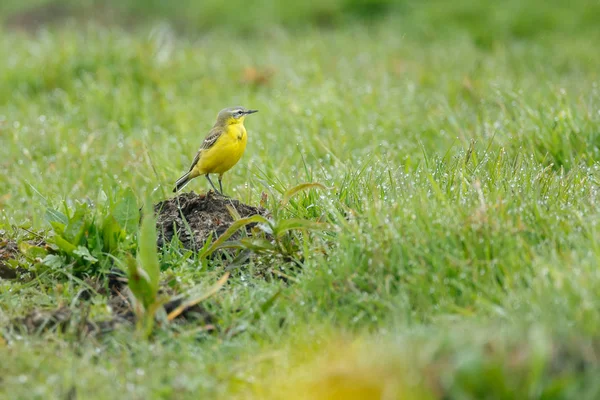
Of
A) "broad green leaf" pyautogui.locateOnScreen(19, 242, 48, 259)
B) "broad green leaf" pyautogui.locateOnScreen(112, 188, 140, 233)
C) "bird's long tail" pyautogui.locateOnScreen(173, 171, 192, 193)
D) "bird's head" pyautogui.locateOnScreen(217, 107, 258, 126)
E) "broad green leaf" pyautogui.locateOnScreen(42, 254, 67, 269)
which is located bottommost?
"bird's long tail" pyautogui.locateOnScreen(173, 171, 192, 193)

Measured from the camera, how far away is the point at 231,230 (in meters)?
4.21

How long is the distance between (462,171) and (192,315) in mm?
1678

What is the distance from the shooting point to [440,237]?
377 centimetres

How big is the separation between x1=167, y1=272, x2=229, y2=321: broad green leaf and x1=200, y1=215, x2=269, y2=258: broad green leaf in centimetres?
38

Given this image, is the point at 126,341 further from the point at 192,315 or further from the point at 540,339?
the point at 540,339

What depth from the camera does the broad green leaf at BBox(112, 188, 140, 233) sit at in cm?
443

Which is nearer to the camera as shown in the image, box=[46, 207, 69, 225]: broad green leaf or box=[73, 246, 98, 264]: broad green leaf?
box=[73, 246, 98, 264]: broad green leaf

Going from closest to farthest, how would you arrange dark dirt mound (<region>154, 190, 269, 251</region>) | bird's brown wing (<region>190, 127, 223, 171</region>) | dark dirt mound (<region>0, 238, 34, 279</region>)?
dark dirt mound (<region>0, 238, 34, 279</region>), dark dirt mound (<region>154, 190, 269, 251</region>), bird's brown wing (<region>190, 127, 223, 171</region>)

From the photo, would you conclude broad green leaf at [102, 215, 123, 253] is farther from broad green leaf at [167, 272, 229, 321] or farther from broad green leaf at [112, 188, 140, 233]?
broad green leaf at [167, 272, 229, 321]

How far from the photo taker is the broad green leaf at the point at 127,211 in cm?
443

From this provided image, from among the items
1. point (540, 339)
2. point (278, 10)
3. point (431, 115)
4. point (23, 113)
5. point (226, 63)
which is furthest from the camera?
point (278, 10)

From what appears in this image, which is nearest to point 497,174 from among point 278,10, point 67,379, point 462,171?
point 462,171

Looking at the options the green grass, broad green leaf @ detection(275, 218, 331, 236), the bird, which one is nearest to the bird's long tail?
the bird

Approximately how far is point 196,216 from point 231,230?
0.64 metres
